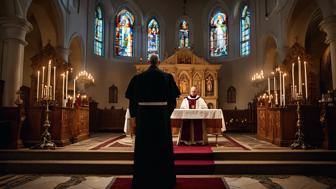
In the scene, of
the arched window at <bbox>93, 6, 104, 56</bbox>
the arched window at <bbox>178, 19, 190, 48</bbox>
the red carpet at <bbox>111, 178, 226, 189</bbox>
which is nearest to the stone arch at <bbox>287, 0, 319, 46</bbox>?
the arched window at <bbox>178, 19, 190, 48</bbox>

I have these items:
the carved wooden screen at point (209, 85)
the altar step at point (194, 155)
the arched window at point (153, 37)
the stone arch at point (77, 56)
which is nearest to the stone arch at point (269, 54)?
the carved wooden screen at point (209, 85)

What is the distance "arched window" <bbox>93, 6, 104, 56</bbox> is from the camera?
57.2ft

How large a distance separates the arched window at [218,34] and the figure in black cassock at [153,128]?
14841mm

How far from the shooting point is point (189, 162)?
5.98 metres

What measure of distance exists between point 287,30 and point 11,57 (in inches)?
420

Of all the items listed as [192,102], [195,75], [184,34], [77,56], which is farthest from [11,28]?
[184,34]

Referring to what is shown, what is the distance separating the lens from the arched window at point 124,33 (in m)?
18.7

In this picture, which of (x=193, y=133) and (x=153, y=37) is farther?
(x=153, y=37)

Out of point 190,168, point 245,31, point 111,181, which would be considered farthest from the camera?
point 245,31

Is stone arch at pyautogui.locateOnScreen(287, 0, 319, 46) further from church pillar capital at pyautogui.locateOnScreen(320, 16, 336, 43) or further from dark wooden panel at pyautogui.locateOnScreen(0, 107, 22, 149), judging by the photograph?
dark wooden panel at pyautogui.locateOnScreen(0, 107, 22, 149)

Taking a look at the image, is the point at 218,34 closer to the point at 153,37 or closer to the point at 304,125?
the point at 153,37

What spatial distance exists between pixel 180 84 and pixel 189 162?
10.8 meters

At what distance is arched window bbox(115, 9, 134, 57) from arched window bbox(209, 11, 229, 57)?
545 cm

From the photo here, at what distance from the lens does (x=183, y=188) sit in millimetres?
4531
